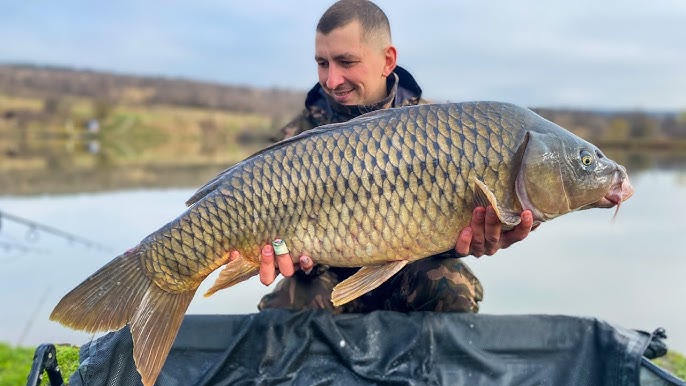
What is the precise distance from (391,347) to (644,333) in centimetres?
67

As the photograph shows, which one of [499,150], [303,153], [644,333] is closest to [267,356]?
[303,153]

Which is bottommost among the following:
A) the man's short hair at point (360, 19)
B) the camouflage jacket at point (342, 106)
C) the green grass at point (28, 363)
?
the green grass at point (28, 363)

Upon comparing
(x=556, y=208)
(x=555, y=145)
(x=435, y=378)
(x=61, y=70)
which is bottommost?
(x=61, y=70)

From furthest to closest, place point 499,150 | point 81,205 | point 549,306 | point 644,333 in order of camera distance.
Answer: point 81,205 < point 549,306 < point 644,333 < point 499,150

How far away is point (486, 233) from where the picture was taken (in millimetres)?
1676

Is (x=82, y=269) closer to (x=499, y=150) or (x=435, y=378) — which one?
(x=435, y=378)

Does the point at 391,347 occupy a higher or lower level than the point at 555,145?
lower

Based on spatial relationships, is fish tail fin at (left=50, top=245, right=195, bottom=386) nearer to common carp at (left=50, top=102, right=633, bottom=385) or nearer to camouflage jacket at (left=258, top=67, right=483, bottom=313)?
common carp at (left=50, top=102, right=633, bottom=385)

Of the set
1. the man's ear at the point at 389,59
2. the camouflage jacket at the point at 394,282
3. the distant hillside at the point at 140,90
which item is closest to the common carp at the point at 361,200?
the camouflage jacket at the point at 394,282

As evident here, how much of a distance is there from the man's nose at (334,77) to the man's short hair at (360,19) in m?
0.11

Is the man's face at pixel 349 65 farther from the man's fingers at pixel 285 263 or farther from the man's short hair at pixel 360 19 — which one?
the man's fingers at pixel 285 263

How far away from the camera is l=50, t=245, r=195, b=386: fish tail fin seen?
1.64m

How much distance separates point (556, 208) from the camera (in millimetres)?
1666

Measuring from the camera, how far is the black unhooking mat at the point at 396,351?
188 cm
